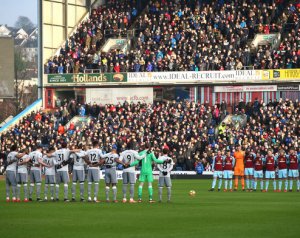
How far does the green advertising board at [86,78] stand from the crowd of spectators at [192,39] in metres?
0.51

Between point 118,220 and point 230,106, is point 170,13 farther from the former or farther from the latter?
point 118,220

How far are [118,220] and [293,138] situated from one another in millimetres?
35998

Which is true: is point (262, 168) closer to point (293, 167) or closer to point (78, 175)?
point (293, 167)

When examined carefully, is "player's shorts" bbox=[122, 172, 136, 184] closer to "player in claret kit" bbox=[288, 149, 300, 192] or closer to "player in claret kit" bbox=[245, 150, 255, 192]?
"player in claret kit" bbox=[245, 150, 255, 192]

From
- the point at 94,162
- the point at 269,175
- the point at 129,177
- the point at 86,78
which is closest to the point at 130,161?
the point at 129,177

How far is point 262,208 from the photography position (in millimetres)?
34969

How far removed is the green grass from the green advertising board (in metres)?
37.1

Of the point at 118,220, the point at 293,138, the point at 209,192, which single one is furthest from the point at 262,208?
the point at 293,138

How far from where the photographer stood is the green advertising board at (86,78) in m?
77.9

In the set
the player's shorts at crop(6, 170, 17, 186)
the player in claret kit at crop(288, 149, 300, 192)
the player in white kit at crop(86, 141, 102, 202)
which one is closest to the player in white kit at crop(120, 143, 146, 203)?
the player in white kit at crop(86, 141, 102, 202)

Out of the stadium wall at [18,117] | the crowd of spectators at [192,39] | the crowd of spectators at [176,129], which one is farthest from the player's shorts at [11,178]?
the stadium wall at [18,117]

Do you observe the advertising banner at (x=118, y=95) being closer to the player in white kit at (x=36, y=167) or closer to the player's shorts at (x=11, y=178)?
the player in white kit at (x=36, y=167)

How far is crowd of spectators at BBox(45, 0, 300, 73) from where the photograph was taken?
7350 cm

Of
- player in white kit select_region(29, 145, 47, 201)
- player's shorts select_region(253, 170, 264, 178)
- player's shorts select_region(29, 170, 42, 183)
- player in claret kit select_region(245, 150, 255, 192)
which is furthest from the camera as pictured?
player in claret kit select_region(245, 150, 255, 192)
